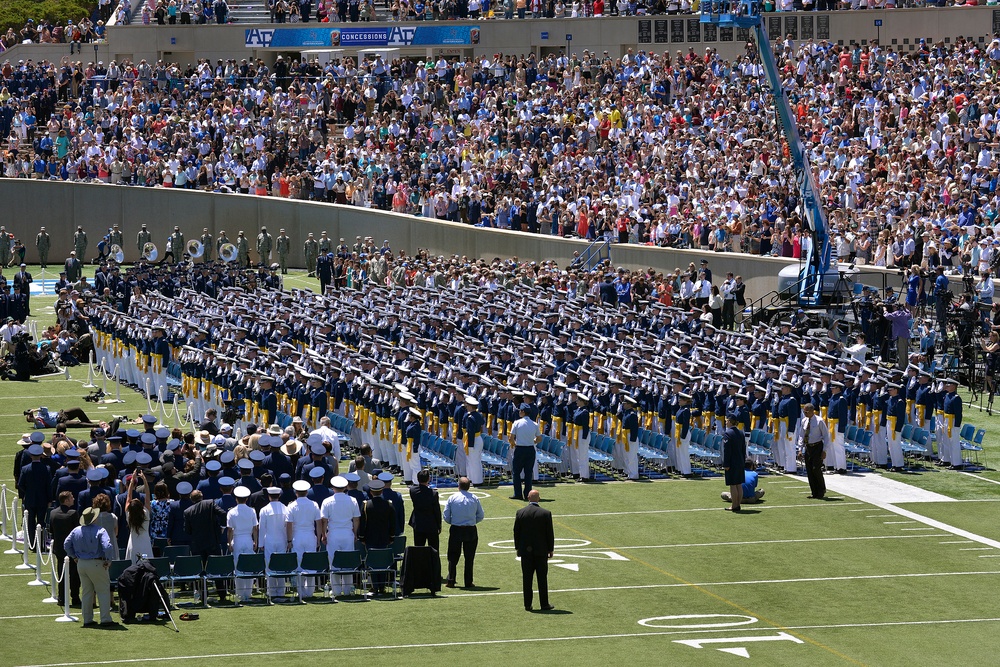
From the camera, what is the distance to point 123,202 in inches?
2148

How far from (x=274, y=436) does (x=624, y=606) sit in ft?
15.8

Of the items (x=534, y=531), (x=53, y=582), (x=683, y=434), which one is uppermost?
(x=534, y=531)

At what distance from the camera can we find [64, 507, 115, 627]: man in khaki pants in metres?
16.9

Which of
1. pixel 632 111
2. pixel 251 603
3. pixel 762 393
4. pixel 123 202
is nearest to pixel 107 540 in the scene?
pixel 251 603

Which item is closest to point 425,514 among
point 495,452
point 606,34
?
point 495,452

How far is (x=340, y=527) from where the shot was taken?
18.6 metres

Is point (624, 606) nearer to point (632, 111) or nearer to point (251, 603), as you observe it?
point (251, 603)

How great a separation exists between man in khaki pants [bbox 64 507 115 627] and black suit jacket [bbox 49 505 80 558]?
0.80m

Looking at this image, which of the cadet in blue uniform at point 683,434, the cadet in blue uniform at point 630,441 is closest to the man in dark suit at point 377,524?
the cadet in blue uniform at point 630,441

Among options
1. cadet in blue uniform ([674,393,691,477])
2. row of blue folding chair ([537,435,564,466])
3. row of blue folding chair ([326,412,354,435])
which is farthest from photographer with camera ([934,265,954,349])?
row of blue folding chair ([326,412,354,435])

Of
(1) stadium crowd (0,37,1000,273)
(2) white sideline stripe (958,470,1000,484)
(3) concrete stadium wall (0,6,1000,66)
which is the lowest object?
(2) white sideline stripe (958,470,1000,484)

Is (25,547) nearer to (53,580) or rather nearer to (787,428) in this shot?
(53,580)

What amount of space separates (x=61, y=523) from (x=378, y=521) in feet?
10.7

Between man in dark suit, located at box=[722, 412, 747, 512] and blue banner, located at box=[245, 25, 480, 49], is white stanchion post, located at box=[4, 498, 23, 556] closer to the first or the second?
man in dark suit, located at box=[722, 412, 747, 512]
